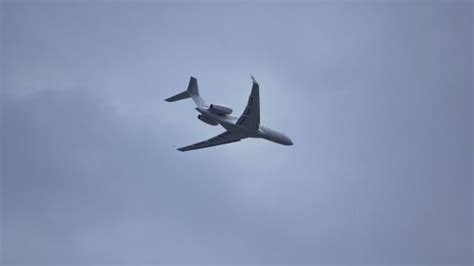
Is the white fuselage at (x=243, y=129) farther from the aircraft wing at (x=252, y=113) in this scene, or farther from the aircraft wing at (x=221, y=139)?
the aircraft wing at (x=221, y=139)

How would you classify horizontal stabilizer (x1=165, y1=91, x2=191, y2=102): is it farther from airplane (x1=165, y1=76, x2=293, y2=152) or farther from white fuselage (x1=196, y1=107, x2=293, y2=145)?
white fuselage (x1=196, y1=107, x2=293, y2=145)

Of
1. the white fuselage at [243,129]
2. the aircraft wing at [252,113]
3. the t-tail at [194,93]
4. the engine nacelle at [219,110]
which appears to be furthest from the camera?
the t-tail at [194,93]

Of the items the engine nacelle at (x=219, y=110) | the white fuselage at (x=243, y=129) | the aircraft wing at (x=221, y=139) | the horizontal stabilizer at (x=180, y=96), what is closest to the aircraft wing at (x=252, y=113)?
the white fuselage at (x=243, y=129)

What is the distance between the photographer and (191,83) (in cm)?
5988

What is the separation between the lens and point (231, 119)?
57.9 metres

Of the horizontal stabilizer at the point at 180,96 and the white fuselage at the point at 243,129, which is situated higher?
the horizontal stabilizer at the point at 180,96

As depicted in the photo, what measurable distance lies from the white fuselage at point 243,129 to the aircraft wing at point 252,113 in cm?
87

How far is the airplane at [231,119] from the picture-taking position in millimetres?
54906

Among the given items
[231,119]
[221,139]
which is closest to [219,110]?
[231,119]

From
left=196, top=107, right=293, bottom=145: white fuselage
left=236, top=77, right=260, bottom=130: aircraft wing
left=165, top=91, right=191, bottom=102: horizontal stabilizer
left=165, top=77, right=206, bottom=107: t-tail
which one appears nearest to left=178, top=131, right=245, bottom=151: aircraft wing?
left=196, top=107, right=293, bottom=145: white fuselage

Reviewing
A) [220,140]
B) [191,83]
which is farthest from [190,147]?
[191,83]

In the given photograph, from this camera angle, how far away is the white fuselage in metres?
56.4

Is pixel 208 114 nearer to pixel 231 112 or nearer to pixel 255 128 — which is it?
pixel 231 112

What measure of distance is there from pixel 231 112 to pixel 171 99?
24.7 feet
